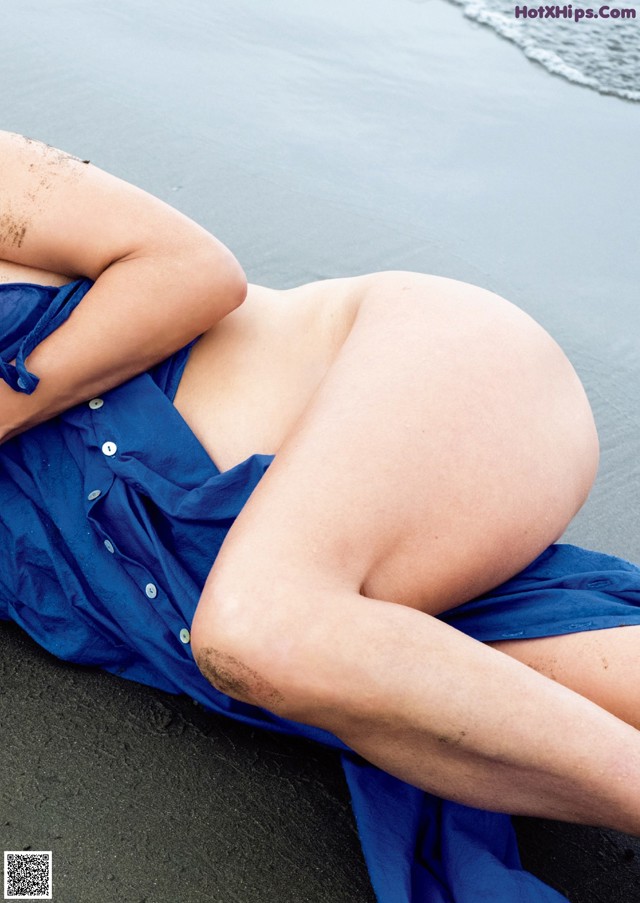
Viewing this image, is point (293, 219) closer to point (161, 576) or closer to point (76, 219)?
point (76, 219)

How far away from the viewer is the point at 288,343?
1233mm

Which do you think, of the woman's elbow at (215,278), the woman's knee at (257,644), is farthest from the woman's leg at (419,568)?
the woman's elbow at (215,278)

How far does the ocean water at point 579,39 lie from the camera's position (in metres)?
2.81

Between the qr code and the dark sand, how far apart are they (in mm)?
14

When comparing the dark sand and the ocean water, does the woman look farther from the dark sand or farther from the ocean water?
the ocean water

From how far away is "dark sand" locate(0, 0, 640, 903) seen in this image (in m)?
1.11

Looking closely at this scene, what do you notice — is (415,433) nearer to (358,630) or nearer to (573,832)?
(358,630)

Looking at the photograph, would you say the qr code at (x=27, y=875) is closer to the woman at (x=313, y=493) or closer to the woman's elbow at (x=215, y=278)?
the woman at (x=313, y=493)

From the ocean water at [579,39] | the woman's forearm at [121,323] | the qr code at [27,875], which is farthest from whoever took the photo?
the ocean water at [579,39]

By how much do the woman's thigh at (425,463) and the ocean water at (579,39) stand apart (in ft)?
6.22

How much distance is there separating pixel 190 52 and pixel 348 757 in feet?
6.81

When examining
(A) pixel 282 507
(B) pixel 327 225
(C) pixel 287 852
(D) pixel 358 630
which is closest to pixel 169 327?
(A) pixel 282 507

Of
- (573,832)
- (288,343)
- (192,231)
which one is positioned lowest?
(573,832)

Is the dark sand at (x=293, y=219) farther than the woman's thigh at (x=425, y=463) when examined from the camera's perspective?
Yes
